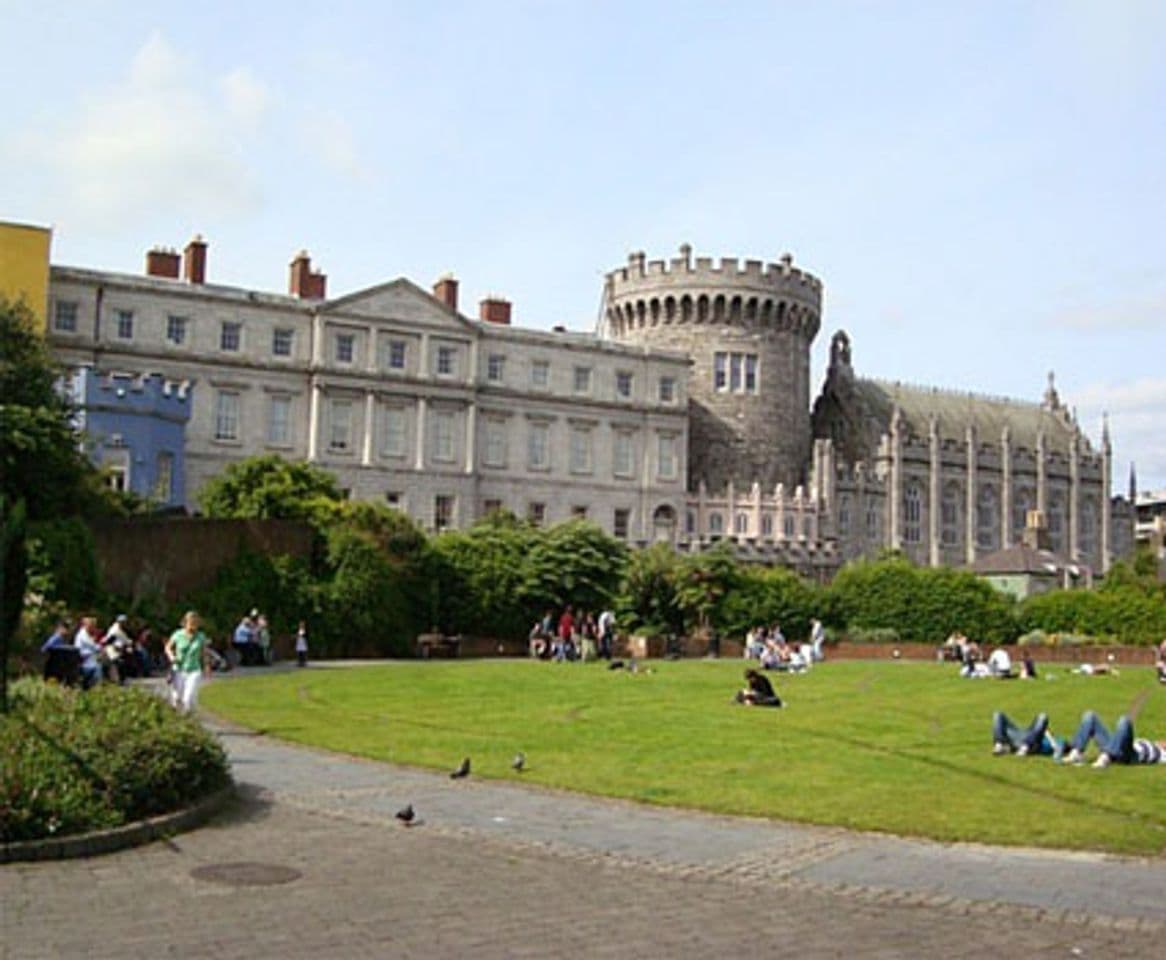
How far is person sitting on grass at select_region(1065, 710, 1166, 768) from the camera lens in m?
17.9

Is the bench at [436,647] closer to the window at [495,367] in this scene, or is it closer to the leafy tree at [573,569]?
the leafy tree at [573,569]

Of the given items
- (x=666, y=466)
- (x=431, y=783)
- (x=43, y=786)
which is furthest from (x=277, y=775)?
(x=666, y=466)

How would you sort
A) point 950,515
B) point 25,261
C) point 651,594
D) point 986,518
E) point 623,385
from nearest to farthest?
point 651,594
point 25,261
point 623,385
point 950,515
point 986,518

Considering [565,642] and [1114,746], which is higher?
[565,642]

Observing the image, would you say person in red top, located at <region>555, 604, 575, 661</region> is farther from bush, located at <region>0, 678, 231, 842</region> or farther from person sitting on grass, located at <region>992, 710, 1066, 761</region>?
bush, located at <region>0, 678, 231, 842</region>

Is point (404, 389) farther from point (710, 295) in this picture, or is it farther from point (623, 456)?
point (710, 295)

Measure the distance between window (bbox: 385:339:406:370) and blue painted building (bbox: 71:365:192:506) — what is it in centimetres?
1314

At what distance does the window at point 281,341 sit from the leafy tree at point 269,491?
14.2 m

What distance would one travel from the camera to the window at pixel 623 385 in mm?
78312

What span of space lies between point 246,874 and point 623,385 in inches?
2673

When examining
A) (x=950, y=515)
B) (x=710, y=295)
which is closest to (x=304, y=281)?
(x=710, y=295)

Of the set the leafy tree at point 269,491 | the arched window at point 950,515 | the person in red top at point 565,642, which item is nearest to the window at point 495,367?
the leafy tree at point 269,491

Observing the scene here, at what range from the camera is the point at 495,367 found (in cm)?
7462

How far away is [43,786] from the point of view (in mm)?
12055
